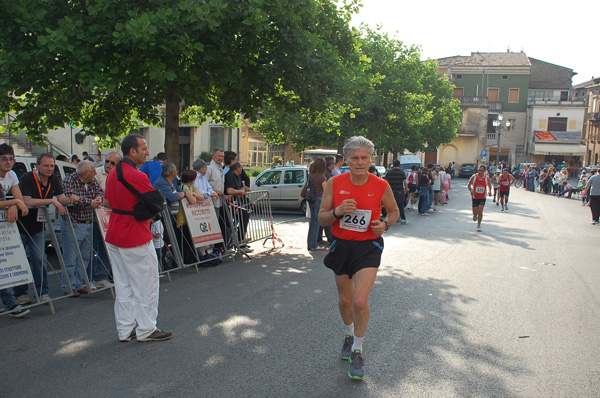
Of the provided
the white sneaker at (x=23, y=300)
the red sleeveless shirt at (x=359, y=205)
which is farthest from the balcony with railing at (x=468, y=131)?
the red sleeveless shirt at (x=359, y=205)

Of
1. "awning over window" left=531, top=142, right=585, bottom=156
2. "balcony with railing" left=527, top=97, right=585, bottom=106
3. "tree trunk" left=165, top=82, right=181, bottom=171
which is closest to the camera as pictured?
"tree trunk" left=165, top=82, right=181, bottom=171

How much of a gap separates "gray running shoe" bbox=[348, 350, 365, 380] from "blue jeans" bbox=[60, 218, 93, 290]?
419 cm

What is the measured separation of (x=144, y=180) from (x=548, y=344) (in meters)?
4.35

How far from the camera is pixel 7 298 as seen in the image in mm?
6066

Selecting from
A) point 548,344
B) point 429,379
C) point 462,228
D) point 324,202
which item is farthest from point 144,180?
point 462,228

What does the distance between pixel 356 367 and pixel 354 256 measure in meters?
0.90

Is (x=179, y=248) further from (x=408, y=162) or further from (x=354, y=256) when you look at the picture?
(x=408, y=162)

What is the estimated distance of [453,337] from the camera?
5.48m

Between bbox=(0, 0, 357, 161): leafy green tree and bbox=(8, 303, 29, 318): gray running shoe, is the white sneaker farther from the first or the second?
bbox=(0, 0, 357, 161): leafy green tree

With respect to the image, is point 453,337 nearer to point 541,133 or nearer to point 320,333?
point 320,333

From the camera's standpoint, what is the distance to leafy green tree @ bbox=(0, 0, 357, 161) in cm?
951

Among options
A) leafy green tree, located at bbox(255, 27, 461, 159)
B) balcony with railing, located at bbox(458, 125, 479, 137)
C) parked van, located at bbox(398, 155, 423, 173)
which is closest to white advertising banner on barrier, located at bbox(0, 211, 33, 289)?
leafy green tree, located at bbox(255, 27, 461, 159)

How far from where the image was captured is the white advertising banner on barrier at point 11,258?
19.5 feet

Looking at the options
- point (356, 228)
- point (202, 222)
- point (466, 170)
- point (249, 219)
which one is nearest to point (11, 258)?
A: point (202, 222)
